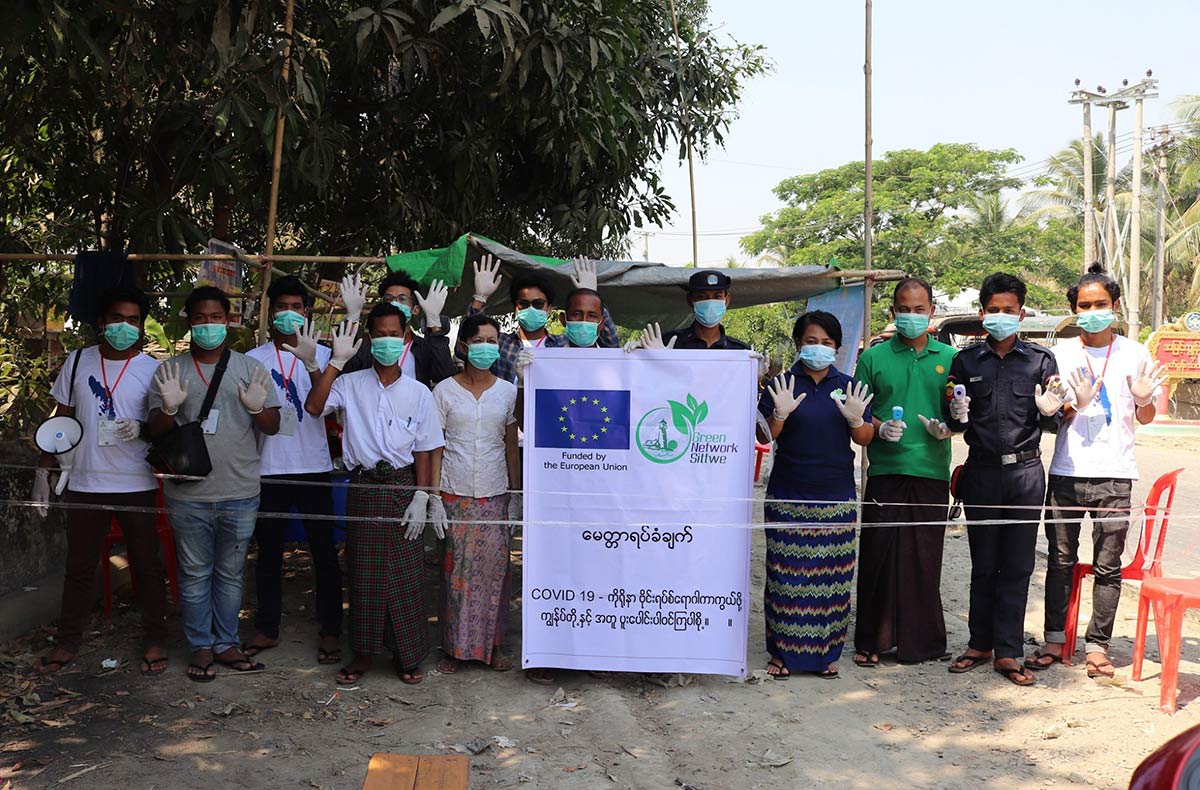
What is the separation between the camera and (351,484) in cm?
473

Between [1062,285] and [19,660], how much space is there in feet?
134

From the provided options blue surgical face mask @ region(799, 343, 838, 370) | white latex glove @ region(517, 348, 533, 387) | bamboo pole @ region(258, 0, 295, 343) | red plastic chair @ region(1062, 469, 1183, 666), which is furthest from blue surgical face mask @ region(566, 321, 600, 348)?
red plastic chair @ region(1062, 469, 1183, 666)

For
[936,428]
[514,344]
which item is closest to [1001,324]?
[936,428]

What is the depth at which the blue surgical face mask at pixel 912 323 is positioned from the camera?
4.99 m

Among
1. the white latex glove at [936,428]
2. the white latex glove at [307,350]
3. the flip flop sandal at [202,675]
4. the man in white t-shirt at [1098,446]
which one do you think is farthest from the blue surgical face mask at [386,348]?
the man in white t-shirt at [1098,446]

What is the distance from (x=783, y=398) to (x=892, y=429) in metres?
0.58

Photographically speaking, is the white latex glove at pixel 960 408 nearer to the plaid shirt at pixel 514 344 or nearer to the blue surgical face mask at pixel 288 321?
the plaid shirt at pixel 514 344

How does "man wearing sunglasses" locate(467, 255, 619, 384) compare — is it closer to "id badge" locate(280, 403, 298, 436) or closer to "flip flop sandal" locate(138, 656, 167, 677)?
"id badge" locate(280, 403, 298, 436)

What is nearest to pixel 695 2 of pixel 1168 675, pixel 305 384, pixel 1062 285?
pixel 305 384

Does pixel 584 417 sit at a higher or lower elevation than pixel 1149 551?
higher

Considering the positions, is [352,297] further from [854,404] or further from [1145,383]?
[1145,383]

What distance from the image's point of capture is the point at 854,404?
474 cm

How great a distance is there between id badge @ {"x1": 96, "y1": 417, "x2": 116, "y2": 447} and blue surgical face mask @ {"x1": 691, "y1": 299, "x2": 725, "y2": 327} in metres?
2.79

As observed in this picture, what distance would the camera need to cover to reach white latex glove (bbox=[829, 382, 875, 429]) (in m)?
4.74
